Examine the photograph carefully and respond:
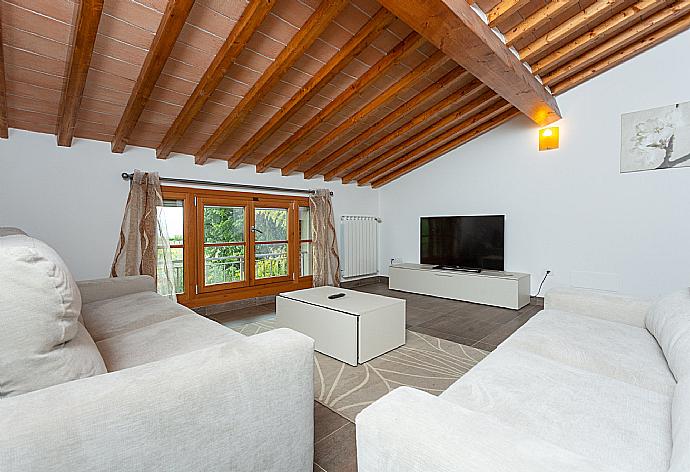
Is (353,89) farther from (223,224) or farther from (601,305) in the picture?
(601,305)

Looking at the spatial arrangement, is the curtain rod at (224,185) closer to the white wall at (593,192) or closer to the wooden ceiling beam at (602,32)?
the white wall at (593,192)

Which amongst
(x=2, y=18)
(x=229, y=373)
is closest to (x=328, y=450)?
(x=229, y=373)

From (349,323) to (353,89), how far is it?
2.19 meters

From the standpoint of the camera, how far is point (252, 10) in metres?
2.17

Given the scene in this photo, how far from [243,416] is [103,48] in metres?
2.65

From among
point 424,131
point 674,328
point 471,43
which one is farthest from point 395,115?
point 674,328

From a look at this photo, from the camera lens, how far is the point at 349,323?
2586 millimetres

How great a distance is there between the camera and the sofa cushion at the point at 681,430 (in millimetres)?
Answer: 608

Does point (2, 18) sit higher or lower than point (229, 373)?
higher

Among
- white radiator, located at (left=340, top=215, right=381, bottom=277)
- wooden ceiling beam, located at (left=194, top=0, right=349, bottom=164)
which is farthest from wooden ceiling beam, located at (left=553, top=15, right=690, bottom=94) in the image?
white radiator, located at (left=340, top=215, right=381, bottom=277)

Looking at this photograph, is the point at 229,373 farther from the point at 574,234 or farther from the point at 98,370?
the point at 574,234

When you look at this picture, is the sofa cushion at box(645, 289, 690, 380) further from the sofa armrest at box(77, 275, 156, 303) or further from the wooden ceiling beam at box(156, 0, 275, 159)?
the sofa armrest at box(77, 275, 156, 303)

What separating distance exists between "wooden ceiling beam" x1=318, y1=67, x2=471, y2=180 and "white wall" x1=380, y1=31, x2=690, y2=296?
6.01ft

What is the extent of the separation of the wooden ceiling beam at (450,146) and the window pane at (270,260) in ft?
Result: 7.39
